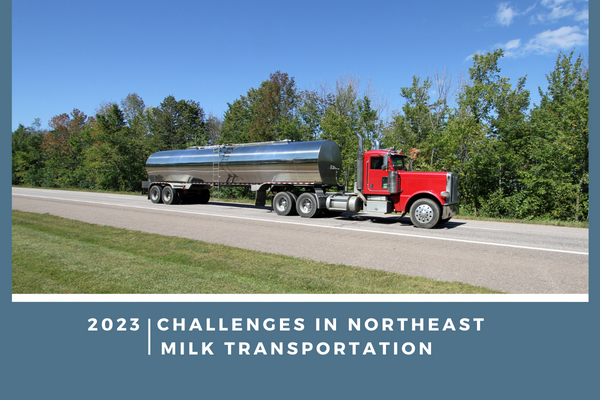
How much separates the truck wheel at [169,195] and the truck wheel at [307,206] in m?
9.66

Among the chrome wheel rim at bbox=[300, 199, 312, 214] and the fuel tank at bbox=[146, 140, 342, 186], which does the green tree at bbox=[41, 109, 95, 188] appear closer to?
the fuel tank at bbox=[146, 140, 342, 186]

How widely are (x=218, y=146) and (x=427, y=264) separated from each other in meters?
16.3

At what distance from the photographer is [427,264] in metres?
8.10

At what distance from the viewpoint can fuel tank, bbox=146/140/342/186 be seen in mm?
18141

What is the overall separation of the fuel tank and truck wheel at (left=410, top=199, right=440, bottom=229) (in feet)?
17.1

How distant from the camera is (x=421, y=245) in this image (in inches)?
404

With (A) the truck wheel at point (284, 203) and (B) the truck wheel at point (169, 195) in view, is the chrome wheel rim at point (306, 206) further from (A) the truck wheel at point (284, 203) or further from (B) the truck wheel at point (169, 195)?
(B) the truck wheel at point (169, 195)

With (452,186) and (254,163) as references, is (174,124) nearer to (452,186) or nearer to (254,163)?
(254,163)

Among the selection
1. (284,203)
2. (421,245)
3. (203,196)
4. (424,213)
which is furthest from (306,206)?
(203,196)

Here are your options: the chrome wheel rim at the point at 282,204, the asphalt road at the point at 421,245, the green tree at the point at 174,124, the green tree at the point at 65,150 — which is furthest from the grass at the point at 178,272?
the green tree at the point at 65,150

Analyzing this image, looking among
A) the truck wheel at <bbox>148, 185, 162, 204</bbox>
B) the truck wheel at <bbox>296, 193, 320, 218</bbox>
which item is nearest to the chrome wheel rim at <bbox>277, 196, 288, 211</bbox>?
the truck wheel at <bbox>296, 193, 320, 218</bbox>

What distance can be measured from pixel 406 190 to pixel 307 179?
16.9 feet

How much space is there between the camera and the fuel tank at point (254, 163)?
714 inches

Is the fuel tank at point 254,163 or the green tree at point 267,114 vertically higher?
the green tree at point 267,114
